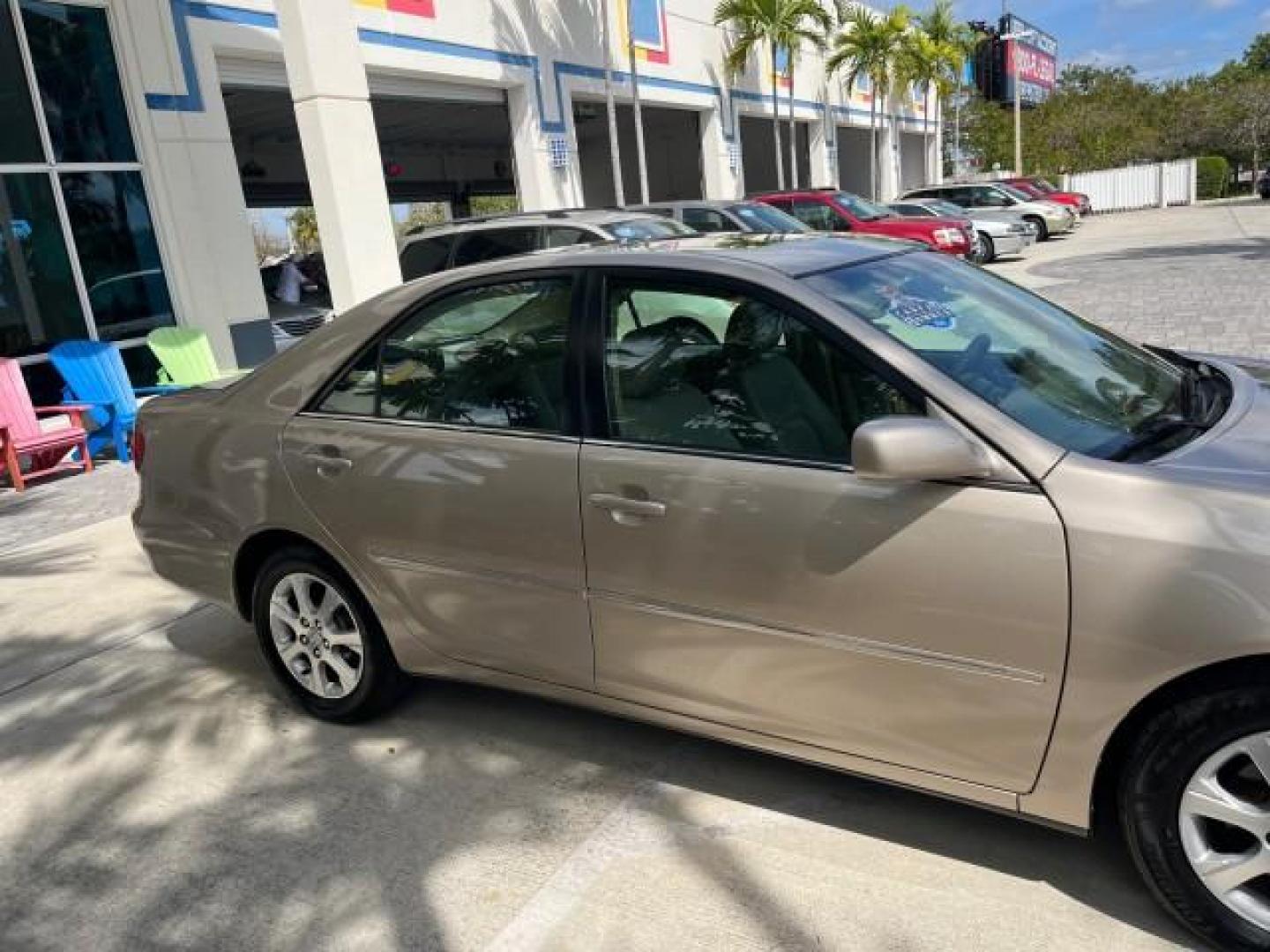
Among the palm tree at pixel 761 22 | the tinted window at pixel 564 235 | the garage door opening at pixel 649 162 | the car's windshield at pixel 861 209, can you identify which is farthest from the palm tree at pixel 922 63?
the tinted window at pixel 564 235

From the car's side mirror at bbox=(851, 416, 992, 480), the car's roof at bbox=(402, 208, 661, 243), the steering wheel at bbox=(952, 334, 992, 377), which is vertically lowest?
the car's side mirror at bbox=(851, 416, 992, 480)

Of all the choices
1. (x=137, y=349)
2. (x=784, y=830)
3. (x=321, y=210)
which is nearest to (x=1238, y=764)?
(x=784, y=830)

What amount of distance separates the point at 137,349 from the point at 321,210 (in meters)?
2.50

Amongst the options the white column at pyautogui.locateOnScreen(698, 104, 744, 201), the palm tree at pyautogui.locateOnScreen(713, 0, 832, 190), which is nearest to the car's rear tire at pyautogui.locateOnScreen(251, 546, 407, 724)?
the white column at pyautogui.locateOnScreen(698, 104, 744, 201)

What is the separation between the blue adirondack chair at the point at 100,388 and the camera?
8.54m

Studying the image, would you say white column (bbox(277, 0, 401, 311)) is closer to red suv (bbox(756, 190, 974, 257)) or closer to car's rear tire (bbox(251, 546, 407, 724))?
car's rear tire (bbox(251, 546, 407, 724))

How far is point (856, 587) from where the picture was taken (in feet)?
8.07

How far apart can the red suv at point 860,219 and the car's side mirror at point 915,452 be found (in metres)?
14.9

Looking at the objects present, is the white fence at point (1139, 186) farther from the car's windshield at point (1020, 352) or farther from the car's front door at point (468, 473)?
the car's front door at point (468, 473)

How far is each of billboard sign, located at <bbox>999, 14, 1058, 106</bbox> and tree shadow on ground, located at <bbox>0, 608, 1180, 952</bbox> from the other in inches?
1879

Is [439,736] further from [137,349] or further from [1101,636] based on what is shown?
[137,349]

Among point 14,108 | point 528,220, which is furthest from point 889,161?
point 14,108

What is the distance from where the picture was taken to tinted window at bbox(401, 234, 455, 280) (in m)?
9.60

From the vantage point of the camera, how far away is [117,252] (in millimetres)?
10328
